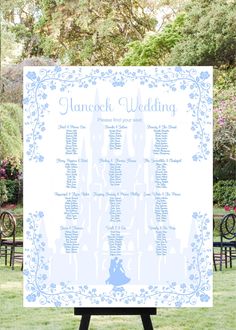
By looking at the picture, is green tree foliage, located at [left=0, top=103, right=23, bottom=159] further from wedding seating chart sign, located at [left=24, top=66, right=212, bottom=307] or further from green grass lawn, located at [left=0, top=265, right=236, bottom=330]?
wedding seating chart sign, located at [left=24, top=66, right=212, bottom=307]

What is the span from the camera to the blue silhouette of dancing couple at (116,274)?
4176 millimetres

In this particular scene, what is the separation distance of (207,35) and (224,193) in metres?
3.56

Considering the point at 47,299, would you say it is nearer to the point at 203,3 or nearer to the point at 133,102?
the point at 133,102

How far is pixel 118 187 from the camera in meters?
4.21

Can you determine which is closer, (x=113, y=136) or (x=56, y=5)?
(x=113, y=136)

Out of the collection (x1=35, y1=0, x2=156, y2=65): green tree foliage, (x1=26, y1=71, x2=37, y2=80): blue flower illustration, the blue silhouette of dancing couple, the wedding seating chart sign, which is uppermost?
(x1=35, y1=0, x2=156, y2=65): green tree foliage

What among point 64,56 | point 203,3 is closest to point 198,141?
point 203,3

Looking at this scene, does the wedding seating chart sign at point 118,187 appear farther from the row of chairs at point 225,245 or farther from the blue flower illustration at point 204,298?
the row of chairs at point 225,245

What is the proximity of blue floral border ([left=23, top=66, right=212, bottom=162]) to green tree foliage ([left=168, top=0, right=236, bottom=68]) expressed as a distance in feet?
40.8

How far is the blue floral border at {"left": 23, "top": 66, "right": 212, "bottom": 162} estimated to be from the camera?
4207 millimetres

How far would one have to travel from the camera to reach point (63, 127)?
4195 mm

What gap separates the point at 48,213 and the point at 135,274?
515 millimetres

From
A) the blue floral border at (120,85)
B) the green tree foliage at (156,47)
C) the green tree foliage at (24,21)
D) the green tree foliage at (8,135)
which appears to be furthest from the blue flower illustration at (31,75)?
the green tree foliage at (24,21)

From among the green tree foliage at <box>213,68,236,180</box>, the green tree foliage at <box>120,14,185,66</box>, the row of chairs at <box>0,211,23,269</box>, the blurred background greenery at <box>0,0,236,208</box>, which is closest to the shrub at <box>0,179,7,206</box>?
the blurred background greenery at <box>0,0,236,208</box>
